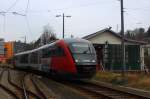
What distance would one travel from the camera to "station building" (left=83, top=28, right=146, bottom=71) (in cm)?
4725

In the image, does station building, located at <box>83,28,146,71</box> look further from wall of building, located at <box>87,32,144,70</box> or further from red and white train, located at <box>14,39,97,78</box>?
red and white train, located at <box>14,39,97,78</box>

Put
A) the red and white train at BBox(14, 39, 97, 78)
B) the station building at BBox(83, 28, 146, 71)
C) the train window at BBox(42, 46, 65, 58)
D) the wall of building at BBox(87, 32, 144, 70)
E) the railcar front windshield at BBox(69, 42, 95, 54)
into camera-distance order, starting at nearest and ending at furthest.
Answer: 1. the red and white train at BBox(14, 39, 97, 78)
2. the railcar front windshield at BBox(69, 42, 95, 54)
3. the train window at BBox(42, 46, 65, 58)
4. the station building at BBox(83, 28, 146, 71)
5. the wall of building at BBox(87, 32, 144, 70)

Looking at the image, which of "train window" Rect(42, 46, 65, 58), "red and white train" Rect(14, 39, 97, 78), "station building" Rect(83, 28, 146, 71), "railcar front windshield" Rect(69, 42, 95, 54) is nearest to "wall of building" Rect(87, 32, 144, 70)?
"station building" Rect(83, 28, 146, 71)

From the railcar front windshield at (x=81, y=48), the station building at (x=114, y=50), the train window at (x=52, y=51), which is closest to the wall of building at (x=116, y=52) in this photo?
the station building at (x=114, y=50)

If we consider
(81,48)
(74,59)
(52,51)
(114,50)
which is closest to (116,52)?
(114,50)

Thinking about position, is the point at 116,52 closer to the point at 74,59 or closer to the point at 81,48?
the point at 81,48

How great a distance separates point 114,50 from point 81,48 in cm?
2288

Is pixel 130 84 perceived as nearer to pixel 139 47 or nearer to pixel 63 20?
pixel 139 47

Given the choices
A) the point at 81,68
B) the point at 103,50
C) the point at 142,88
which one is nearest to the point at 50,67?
the point at 81,68

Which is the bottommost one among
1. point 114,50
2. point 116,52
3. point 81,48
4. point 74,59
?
point 74,59

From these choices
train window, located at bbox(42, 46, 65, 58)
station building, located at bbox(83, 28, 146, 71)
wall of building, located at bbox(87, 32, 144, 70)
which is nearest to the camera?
train window, located at bbox(42, 46, 65, 58)

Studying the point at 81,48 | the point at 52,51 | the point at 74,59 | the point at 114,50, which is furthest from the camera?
the point at 114,50

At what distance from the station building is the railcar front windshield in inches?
788

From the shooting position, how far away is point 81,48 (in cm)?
2600
